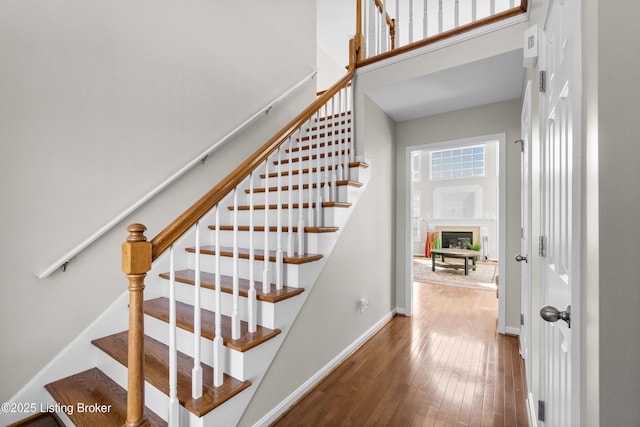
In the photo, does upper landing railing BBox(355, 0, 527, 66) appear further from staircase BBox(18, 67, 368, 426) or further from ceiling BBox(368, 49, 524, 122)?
staircase BBox(18, 67, 368, 426)

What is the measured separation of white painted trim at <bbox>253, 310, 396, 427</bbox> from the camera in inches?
68.9

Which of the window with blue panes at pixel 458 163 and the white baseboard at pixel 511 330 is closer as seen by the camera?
the white baseboard at pixel 511 330

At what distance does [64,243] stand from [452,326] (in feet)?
11.5

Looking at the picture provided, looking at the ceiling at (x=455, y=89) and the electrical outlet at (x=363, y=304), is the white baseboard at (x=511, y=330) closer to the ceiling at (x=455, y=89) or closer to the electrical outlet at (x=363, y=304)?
the electrical outlet at (x=363, y=304)

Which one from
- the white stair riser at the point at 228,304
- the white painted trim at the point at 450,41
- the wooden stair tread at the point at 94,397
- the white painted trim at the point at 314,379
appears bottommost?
the white painted trim at the point at 314,379

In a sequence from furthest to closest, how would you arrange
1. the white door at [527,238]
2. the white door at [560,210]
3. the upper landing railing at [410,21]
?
the upper landing railing at [410,21]
the white door at [527,238]
the white door at [560,210]

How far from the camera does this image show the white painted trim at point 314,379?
5.74 ft

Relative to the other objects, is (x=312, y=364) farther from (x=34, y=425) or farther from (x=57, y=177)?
(x=57, y=177)

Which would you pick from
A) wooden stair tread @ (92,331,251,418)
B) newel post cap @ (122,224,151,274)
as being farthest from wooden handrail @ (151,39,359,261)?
wooden stair tread @ (92,331,251,418)

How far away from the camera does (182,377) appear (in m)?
1.51

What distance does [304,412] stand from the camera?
6.09 feet

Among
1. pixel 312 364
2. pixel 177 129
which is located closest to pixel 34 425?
pixel 312 364

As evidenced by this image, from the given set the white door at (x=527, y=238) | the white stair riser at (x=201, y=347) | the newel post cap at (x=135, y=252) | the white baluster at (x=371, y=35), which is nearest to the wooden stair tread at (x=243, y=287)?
the white stair riser at (x=201, y=347)

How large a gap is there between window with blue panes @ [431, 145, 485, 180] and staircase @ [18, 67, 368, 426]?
22.5ft
